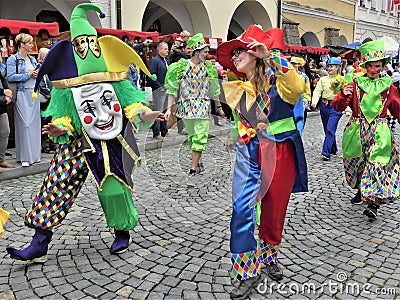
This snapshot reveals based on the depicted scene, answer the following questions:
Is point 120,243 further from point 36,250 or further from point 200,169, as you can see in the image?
point 200,169

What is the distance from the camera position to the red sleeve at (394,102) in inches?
170

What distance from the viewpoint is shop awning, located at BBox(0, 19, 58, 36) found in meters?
7.03

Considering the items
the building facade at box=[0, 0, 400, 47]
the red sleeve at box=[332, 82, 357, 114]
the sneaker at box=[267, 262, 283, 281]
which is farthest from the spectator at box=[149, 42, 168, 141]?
the sneaker at box=[267, 262, 283, 281]

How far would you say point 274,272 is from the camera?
10.4 ft

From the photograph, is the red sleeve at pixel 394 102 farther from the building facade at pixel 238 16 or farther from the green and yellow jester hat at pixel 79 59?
the building facade at pixel 238 16

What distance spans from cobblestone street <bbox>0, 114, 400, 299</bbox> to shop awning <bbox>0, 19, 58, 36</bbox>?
2830 millimetres

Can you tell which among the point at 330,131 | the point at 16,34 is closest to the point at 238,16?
the point at 330,131

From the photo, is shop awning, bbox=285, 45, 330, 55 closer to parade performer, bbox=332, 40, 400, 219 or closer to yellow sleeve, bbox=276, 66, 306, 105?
parade performer, bbox=332, 40, 400, 219

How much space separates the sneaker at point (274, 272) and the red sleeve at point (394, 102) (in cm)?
217

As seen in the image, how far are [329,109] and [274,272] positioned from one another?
510 centimetres

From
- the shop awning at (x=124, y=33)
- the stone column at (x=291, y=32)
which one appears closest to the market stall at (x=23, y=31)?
the shop awning at (x=124, y=33)

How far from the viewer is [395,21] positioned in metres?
29.8

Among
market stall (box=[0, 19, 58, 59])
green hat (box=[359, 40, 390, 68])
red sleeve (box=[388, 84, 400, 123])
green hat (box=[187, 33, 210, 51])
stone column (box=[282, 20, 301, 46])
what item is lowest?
red sleeve (box=[388, 84, 400, 123])

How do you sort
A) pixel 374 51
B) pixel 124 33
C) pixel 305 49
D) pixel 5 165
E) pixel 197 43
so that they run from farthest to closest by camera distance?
1. pixel 305 49
2. pixel 124 33
3. pixel 5 165
4. pixel 197 43
5. pixel 374 51
